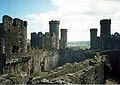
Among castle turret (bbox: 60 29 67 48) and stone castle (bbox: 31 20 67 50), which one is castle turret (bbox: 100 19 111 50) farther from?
castle turret (bbox: 60 29 67 48)

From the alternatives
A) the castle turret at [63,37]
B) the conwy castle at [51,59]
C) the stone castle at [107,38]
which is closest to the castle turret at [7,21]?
the conwy castle at [51,59]

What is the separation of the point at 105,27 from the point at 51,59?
13.8 m

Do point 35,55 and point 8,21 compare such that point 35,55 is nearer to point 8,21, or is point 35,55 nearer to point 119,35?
point 8,21

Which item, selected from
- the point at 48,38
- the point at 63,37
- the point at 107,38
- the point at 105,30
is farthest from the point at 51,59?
the point at 63,37

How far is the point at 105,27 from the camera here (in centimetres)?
4900

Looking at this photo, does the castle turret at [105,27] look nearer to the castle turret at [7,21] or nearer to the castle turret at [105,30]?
the castle turret at [105,30]

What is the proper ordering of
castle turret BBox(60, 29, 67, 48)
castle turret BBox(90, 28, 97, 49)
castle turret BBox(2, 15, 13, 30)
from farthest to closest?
castle turret BBox(60, 29, 67, 48) < castle turret BBox(90, 28, 97, 49) < castle turret BBox(2, 15, 13, 30)

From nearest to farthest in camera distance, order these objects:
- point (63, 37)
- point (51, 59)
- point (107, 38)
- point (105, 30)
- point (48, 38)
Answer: point (51, 59), point (105, 30), point (107, 38), point (48, 38), point (63, 37)

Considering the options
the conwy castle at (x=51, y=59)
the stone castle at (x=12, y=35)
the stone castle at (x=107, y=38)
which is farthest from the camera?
the stone castle at (x=107, y=38)

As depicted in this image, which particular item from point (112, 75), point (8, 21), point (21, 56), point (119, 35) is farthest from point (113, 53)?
point (119, 35)

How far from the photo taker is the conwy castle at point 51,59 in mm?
12259

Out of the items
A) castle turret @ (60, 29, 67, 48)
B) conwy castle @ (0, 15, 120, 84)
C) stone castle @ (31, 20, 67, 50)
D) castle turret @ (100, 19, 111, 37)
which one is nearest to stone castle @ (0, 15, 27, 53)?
conwy castle @ (0, 15, 120, 84)

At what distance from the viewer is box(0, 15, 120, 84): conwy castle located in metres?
12.3

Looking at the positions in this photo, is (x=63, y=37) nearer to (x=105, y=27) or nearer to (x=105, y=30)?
(x=105, y=30)
